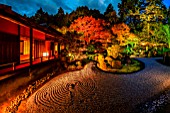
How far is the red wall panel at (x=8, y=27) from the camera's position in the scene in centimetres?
848

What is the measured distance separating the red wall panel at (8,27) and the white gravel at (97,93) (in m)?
3.83

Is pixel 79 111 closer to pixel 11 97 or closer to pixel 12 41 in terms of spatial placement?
pixel 11 97

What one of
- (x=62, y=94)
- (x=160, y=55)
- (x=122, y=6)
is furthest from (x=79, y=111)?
(x=122, y=6)

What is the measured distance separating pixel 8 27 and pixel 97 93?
6.23 meters

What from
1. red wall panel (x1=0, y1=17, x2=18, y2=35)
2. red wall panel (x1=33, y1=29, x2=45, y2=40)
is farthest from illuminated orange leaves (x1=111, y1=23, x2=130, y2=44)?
red wall panel (x1=0, y1=17, x2=18, y2=35)

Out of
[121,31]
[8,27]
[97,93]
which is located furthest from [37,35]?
[121,31]

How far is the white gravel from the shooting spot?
6480mm

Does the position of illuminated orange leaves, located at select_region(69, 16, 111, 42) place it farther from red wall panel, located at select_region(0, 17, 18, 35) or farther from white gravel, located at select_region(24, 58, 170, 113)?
red wall panel, located at select_region(0, 17, 18, 35)

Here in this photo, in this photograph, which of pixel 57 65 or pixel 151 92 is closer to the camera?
pixel 151 92

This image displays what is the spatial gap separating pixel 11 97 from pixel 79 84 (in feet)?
12.2

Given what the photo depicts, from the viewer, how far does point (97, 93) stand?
7930 mm

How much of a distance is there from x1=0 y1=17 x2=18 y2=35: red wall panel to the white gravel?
383 centimetres

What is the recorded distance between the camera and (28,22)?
8180mm

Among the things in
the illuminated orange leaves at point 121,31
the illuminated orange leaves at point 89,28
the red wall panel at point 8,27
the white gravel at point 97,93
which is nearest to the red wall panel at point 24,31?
the red wall panel at point 8,27
